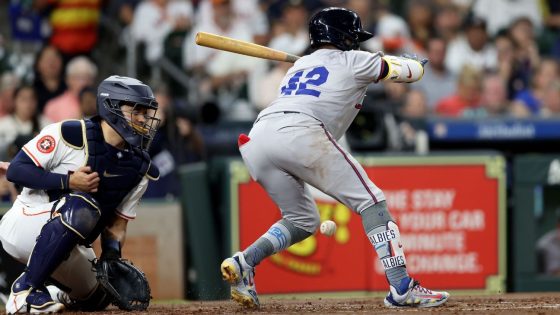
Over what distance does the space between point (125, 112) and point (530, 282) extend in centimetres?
524

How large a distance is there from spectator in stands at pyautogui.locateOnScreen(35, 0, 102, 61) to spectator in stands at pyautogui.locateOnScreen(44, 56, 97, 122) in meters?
0.49

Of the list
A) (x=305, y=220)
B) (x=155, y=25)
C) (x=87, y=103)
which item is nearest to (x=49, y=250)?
(x=305, y=220)

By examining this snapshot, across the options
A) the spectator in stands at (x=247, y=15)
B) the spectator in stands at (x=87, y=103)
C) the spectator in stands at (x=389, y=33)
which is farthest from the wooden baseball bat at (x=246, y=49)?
the spectator in stands at (x=247, y=15)

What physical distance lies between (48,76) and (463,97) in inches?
171

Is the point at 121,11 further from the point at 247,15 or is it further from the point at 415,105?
the point at 415,105

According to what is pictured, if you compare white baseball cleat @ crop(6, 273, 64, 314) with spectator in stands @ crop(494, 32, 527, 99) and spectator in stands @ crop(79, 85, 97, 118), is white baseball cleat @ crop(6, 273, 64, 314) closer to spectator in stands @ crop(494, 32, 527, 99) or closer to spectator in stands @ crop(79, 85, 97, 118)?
spectator in stands @ crop(79, 85, 97, 118)

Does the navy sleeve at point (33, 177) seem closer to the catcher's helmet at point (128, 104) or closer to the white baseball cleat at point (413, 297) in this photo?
Result: the catcher's helmet at point (128, 104)

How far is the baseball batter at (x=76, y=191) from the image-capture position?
671cm

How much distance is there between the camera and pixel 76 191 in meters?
6.82

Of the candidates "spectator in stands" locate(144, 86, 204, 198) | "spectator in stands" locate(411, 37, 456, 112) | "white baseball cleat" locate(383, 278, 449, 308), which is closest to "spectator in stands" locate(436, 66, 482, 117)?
"spectator in stands" locate(411, 37, 456, 112)

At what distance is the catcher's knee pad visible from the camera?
6.63m

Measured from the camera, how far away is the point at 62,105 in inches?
466

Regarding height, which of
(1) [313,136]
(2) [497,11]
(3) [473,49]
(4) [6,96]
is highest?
(2) [497,11]

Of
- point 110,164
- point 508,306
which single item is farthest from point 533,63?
point 110,164
